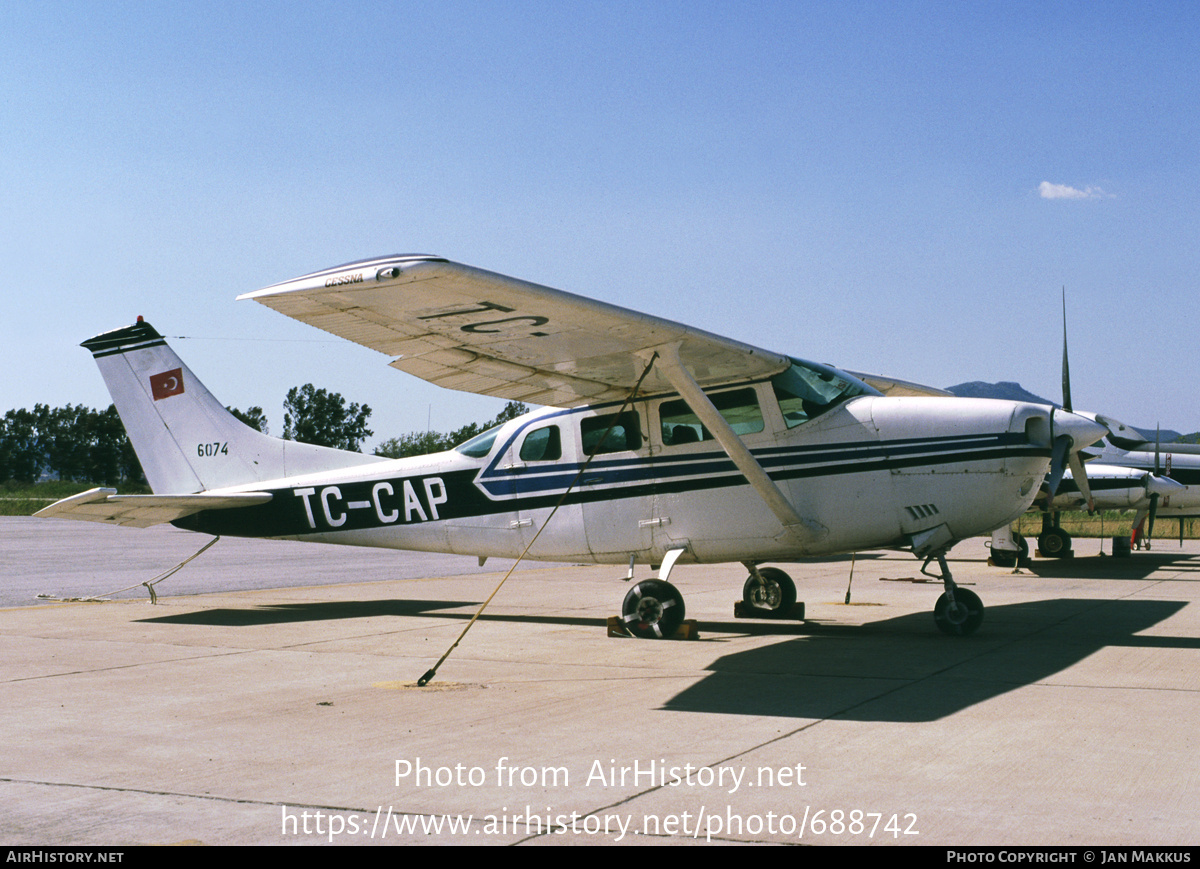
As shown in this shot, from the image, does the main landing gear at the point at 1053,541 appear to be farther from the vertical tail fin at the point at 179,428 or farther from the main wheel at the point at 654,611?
the vertical tail fin at the point at 179,428

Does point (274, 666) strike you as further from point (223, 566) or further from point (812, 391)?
point (223, 566)

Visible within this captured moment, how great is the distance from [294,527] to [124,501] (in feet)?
6.44

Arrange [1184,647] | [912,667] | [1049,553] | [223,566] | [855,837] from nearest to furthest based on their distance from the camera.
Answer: [855,837] → [912,667] → [1184,647] → [223,566] → [1049,553]

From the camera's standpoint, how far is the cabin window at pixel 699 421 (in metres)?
10.0

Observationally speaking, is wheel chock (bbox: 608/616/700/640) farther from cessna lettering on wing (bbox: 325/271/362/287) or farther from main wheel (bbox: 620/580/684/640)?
cessna lettering on wing (bbox: 325/271/362/287)

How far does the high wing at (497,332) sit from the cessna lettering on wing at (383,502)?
1.70m

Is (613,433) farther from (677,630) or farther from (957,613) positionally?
(957,613)

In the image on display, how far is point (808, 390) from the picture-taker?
32.6 ft

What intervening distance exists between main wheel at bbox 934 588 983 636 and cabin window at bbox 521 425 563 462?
4241mm

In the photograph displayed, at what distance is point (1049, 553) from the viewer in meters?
24.4

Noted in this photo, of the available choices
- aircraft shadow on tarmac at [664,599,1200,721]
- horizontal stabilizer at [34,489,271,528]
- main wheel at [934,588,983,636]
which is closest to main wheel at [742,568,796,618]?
aircraft shadow on tarmac at [664,599,1200,721]

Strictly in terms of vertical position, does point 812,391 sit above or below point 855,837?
above

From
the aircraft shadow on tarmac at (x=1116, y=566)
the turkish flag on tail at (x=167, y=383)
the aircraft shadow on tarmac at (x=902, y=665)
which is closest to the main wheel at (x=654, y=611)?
the aircraft shadow on tarmac at (x=902, y=665)
